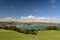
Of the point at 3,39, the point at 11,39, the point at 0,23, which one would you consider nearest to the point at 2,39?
the point at 3,39

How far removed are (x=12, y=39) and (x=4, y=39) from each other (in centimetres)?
74

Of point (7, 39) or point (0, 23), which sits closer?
point (7, 39)

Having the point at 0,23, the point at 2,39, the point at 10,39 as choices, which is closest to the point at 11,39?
the point at 10,39

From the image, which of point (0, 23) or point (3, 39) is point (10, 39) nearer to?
point (3, 39)

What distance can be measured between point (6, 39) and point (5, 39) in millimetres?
92

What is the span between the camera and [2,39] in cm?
1205

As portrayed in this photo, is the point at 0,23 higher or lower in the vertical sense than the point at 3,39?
higher

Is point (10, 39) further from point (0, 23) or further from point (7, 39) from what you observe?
point (0, 23)

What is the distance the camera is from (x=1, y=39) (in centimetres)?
1204

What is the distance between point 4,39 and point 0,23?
1514 cm

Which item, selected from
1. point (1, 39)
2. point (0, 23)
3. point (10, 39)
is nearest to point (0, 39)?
point (1, 39)

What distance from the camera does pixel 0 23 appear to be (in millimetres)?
26734

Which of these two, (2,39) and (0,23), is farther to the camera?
(0,23)

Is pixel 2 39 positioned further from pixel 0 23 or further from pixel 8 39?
pixel 0 23
